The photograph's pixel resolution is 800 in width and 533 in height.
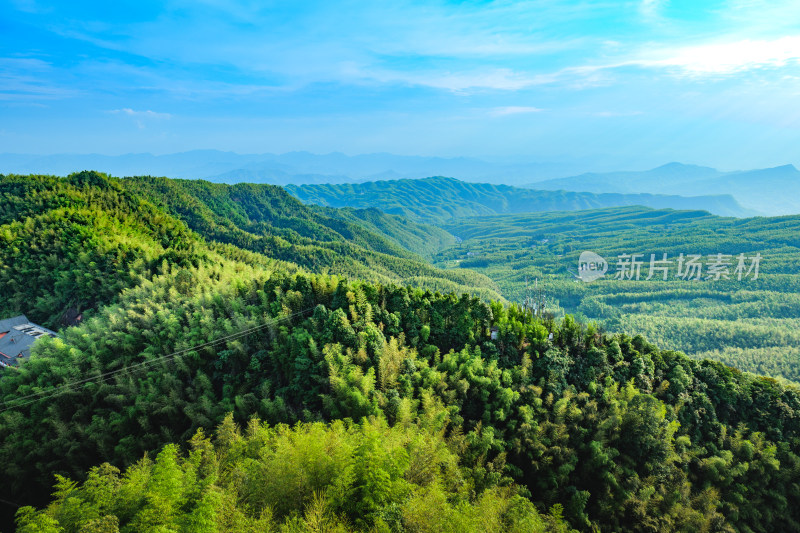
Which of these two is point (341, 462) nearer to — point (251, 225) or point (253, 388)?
point (253, 388)

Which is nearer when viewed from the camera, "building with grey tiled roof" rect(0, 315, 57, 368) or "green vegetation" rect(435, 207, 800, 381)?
"building with grey tiled roof" rect(0, 315, 57, 368)

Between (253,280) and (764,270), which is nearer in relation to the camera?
(253,280)

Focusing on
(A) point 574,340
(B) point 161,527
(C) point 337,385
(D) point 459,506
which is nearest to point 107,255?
(C) point 337,385

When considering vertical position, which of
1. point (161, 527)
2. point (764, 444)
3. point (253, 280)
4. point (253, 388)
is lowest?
point (764, 444)

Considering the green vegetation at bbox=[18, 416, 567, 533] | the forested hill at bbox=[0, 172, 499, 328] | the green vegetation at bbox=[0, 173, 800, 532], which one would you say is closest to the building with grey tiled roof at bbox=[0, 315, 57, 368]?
the forested hill at bbox=[0, 172, 499, 328]

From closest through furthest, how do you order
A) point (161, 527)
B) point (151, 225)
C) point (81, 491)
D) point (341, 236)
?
point (161, 527), point (81, 491), point (151, 225), point (341, 236)

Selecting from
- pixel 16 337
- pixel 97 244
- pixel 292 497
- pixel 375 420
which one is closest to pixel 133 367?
pixel 16 337

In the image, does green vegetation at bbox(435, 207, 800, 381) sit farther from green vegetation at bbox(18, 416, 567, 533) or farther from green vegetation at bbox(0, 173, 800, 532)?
green vegetation at bbox(18, 416, 567, 533)
